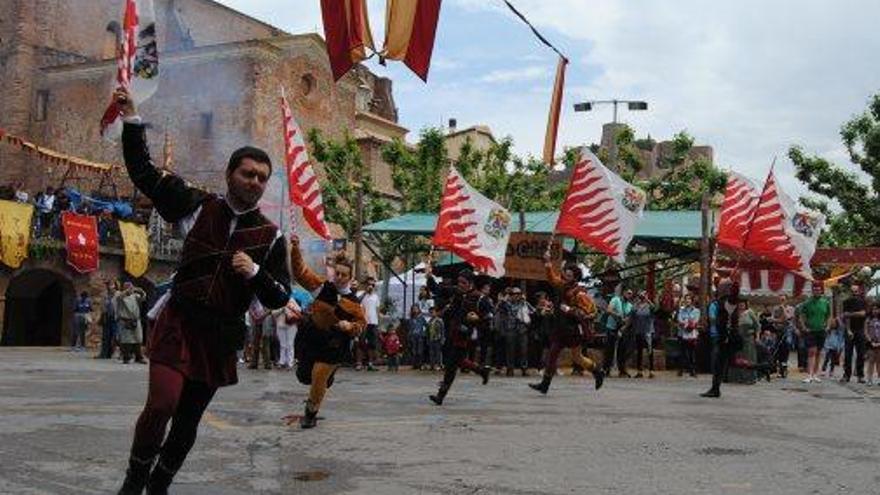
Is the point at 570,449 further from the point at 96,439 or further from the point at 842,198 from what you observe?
the point at 842,198

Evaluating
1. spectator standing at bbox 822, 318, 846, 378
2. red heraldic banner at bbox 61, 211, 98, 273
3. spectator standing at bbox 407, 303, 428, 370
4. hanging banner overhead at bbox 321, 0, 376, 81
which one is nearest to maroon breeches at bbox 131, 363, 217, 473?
hanging banner overhead at bbox 321, 0, 376, 81

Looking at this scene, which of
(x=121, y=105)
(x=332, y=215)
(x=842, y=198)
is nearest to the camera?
(x=121, y=105)

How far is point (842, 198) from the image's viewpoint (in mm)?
30766

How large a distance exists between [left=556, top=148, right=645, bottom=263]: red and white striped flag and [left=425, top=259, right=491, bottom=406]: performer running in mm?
4586

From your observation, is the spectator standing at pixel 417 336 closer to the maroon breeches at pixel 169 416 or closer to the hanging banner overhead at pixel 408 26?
the hanging banner overhead at pixel 408 26

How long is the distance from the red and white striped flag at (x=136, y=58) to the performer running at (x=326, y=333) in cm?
331

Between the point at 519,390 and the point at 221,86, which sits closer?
the point at 519,390

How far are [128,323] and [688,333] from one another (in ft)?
36.8

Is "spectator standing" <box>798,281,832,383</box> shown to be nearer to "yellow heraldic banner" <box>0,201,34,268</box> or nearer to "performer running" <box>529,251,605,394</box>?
"performer running" <box>529,251,605,394</box>

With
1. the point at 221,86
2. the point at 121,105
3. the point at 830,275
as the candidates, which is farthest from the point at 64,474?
the point at 221,86

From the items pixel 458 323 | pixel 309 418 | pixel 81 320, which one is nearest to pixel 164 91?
pixel 81 320

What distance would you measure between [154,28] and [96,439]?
328 cm

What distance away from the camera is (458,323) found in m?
Answer: 11.4

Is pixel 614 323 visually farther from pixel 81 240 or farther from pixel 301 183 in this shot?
pixel 81 240
